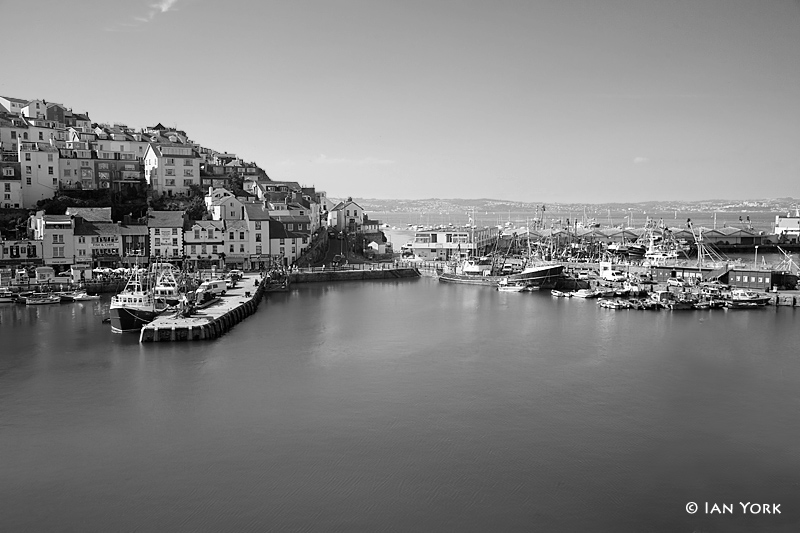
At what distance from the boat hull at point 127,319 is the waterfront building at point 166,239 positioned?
7417mm

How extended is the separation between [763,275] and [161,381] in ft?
53.5

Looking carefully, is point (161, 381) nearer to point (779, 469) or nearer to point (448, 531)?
point (448, 531)

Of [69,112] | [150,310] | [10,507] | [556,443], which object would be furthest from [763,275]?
[69,112]

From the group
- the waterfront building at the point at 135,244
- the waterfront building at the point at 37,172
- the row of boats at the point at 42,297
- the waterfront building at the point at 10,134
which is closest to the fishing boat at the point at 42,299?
the row of boats at the point at 42,297

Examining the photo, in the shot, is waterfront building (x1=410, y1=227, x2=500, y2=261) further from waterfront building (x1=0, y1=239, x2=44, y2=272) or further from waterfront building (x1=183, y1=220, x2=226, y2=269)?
waterfront building (x1=0, y1=239, x2=44, y2=272)

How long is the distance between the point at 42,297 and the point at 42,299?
0.16 m

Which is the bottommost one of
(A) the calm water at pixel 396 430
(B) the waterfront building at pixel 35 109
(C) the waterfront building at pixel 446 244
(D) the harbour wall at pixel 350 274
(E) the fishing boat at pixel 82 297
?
(A) the calm water at pixel 396 430

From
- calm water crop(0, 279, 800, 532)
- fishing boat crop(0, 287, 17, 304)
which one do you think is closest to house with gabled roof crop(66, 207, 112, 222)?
fishing boat crop(0, 287, 17, 304)

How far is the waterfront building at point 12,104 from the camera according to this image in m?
29.6

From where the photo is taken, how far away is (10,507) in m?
6.61

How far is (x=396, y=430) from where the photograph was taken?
28.0 ft

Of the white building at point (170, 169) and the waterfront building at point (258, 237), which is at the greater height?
the white building at point (170, 169)

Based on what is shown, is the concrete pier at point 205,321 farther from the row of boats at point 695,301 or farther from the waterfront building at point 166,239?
the row of boats at point 695,301

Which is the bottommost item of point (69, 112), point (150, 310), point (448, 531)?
point (448, 531)
